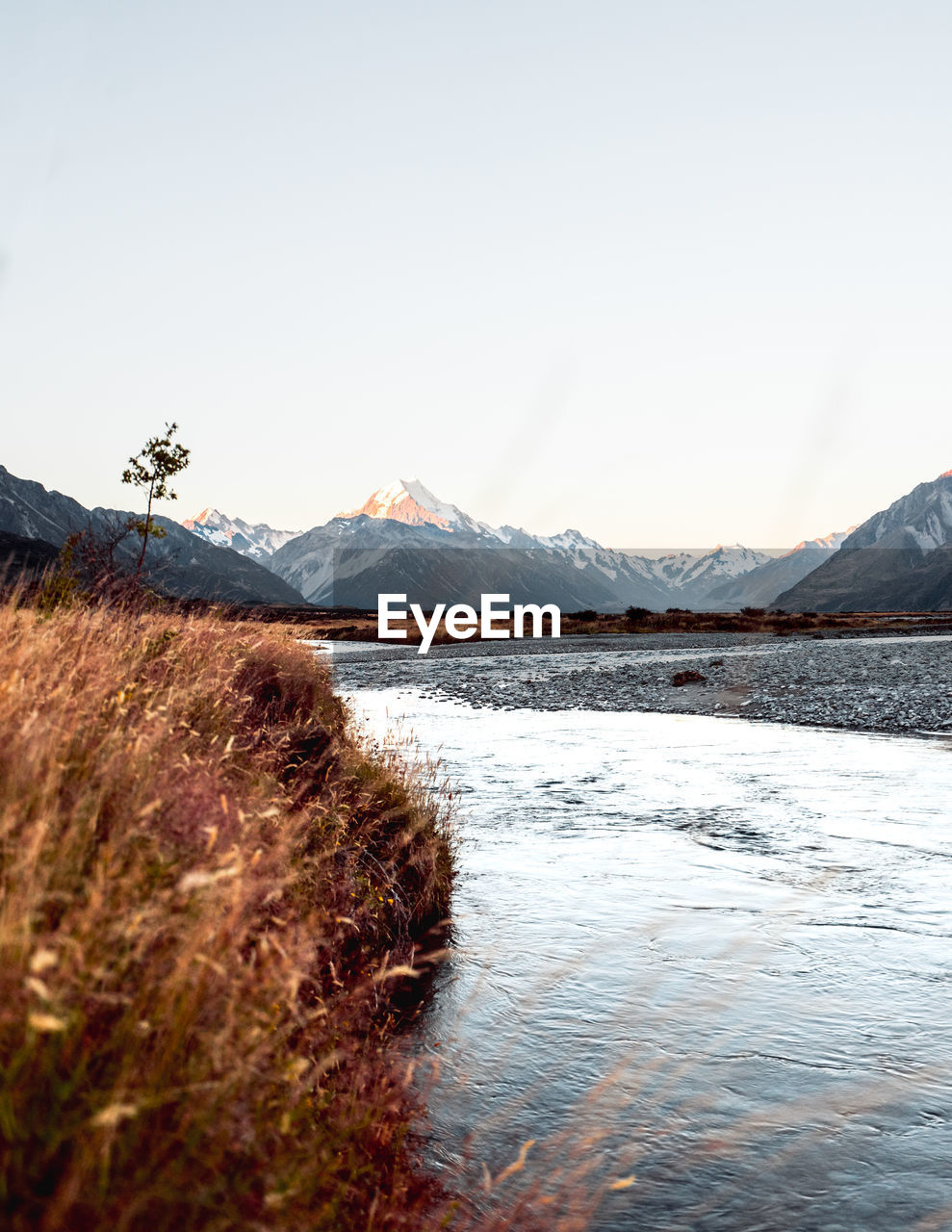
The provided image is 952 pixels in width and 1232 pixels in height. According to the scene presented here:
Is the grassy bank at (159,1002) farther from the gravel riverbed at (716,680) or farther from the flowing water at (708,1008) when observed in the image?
the gravel riverbed at (716,680)

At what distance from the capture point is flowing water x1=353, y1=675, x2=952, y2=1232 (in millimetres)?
5375

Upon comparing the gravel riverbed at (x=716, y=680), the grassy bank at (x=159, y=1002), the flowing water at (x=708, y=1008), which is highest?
the grassy bank at (x=159, y=1002)

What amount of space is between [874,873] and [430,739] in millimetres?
13541

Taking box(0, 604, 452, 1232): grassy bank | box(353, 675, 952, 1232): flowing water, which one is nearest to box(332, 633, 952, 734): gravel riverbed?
box(353, 675, 952, 1232): flowing water

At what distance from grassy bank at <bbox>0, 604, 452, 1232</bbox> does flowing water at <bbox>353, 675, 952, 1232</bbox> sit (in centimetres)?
98

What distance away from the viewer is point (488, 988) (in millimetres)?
8109

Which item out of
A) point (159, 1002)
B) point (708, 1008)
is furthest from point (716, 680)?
point (159, 1002)

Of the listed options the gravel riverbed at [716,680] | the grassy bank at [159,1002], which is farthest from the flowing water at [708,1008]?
the gravel riverbed at [716,680]

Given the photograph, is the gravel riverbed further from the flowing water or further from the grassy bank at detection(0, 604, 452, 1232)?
the grassy bank at detection(0, 604, 452, 1232)

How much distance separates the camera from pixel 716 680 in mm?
38562

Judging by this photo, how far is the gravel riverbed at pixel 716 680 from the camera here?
2855 centimetres

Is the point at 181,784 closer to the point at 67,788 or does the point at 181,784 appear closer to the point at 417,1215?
the point at 67,788

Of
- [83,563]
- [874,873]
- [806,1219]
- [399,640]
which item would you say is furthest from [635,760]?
[399,640]

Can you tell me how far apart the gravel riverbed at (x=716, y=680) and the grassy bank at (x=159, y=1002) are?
22.0 metres
